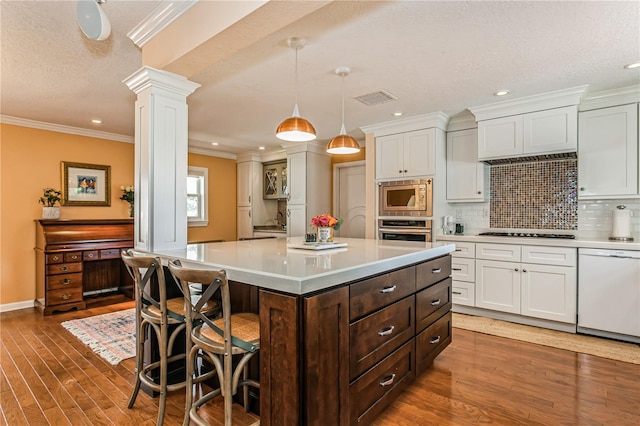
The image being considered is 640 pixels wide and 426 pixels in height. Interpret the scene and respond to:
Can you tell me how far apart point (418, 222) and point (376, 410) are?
114 inches

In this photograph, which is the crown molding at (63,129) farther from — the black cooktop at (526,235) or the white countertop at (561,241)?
the black cooktop at (526,235)

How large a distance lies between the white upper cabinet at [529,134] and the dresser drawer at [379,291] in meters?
2.42

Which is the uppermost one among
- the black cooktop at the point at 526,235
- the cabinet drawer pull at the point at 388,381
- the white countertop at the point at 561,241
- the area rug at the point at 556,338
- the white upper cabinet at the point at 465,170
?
the white upper cabinet at the point at 465,170

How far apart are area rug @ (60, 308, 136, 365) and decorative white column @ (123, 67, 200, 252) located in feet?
3.64

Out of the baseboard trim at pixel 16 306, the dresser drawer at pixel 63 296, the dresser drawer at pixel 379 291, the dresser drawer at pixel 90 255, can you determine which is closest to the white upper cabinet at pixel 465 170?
the dresser drawer at pixel 379 291

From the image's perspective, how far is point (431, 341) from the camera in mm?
2449

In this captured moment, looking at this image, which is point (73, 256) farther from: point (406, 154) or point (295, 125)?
point (406, 154)

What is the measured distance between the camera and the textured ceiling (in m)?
2.10

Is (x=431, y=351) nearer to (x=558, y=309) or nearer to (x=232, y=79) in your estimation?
(x=558, y=309)

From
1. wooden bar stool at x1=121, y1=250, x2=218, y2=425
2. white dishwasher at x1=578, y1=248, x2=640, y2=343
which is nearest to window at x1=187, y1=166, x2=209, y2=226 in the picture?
wooden bar stool at x1=121, y1=250, x2=218, y2=425

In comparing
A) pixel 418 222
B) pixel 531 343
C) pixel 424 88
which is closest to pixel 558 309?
pixel 531 343

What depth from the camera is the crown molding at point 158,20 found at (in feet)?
6.91

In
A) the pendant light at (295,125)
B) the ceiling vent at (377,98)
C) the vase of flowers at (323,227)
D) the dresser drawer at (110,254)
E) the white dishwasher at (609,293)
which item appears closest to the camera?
the pendant light at (295,125)

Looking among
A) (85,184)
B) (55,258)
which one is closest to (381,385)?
(55,258)
